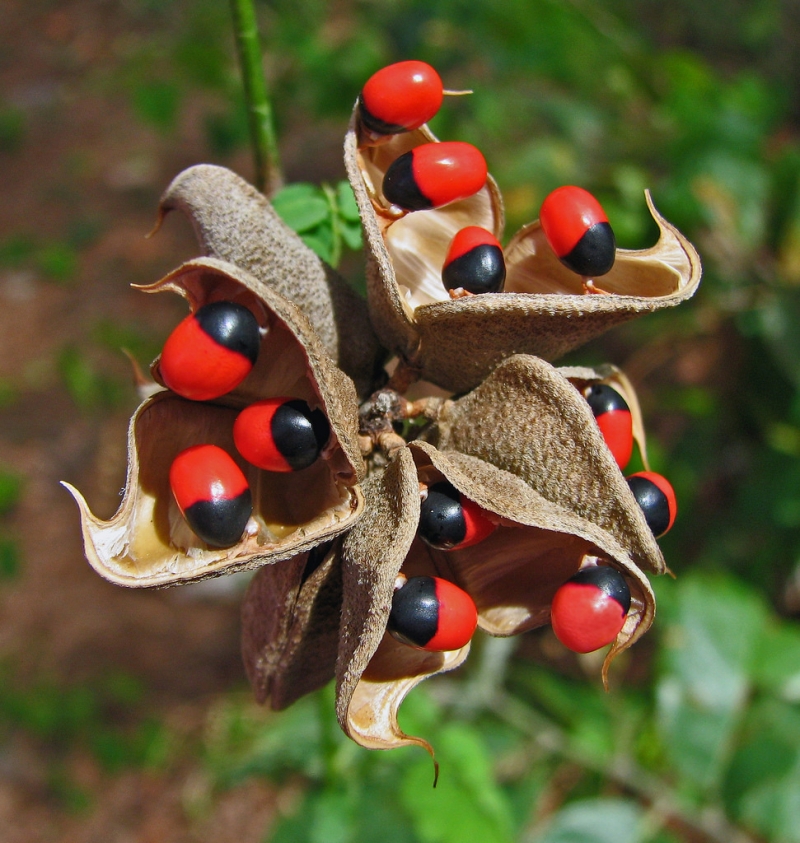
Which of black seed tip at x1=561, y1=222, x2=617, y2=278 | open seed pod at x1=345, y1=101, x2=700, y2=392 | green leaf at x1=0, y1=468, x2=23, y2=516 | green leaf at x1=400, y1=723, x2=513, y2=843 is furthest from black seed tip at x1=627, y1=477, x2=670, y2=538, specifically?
green leaf at x1=0, y1=468, x2=23, y2=516

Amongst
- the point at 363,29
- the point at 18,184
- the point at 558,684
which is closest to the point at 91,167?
the point at 18,184

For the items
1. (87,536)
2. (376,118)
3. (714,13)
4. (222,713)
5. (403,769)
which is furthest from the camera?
(714,13)

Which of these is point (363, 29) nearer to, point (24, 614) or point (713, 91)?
point (713, 91)

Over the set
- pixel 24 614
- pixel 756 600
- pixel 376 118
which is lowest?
pixel 24 614

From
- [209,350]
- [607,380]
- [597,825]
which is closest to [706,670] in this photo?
[597,825]

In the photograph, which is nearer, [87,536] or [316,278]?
[87,536]

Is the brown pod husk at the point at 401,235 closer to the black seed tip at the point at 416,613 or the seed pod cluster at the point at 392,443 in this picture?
the seed pod cluster at the point at 392,443
